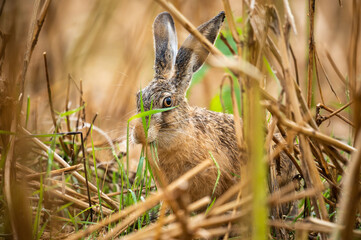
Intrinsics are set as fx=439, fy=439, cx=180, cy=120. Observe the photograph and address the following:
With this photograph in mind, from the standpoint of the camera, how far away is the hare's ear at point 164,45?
4.28 metres

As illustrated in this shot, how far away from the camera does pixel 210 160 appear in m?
2.44

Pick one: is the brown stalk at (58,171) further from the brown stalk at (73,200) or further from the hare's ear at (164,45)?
the hare's ear at (164,45)

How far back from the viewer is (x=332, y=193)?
300 cm

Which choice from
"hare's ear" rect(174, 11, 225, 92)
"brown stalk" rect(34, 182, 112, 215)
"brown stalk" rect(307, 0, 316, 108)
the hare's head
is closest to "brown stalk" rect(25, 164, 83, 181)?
"brown stalk" rect(34, 182, 112, 215)

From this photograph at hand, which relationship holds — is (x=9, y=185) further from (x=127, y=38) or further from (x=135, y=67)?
(x=127, y=38)

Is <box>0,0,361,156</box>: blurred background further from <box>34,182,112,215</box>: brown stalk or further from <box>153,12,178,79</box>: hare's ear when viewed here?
<box>34,182,112,215</box>: brown stalk

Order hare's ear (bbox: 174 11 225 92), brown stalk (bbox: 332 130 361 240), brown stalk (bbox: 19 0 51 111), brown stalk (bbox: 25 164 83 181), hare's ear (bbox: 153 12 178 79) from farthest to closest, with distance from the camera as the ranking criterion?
hare's ear (bbox: 153 12 178 79)
hare's ear (bbox: 174 11 225 92)
brown stalk (bbox: 25 164 83 181)
brown stalk (bbox: 19 0 51 111)
brown stalk (bbox: 332 130 361 240)

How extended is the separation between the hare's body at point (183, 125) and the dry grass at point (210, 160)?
0.18 m

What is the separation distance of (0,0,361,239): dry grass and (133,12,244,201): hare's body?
179mm

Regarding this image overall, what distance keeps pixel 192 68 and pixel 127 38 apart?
289 centimetres

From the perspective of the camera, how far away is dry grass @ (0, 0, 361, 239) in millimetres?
2062

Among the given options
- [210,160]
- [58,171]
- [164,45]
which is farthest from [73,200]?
[164,45]

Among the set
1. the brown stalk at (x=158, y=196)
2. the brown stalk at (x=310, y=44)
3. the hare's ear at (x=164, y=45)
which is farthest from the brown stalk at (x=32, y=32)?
the brown stalk at (x=310, y=44)

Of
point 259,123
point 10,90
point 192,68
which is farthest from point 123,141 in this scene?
point 259,123
